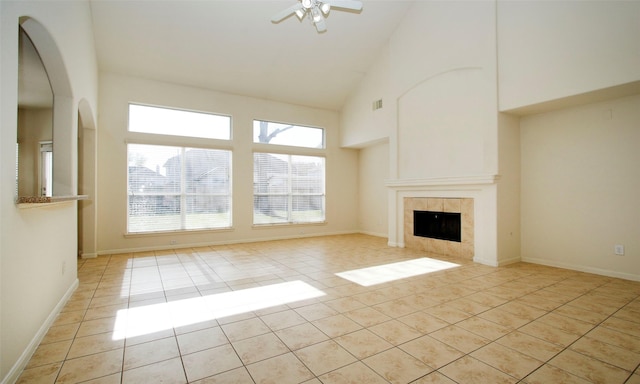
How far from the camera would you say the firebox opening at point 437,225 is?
526cm

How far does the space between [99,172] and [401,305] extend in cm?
560

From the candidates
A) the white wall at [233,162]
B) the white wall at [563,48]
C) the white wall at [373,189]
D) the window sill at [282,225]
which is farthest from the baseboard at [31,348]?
the white wall at [373,189]

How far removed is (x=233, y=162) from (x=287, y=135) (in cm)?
154

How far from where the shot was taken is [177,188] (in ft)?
20.1

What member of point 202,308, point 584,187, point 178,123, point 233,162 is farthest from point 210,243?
point 584,187

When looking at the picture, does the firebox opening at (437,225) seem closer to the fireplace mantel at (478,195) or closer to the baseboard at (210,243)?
the fireplace mantel at (478,195)

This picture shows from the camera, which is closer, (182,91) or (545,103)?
(545,103)

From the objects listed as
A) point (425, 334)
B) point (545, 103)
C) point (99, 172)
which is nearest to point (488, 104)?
point (545, 103)

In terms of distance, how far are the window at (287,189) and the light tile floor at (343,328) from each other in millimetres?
2857

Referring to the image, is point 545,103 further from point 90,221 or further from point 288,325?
point 90,221

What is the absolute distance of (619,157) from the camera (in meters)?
3.89

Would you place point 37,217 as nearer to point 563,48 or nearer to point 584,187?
point 563,48

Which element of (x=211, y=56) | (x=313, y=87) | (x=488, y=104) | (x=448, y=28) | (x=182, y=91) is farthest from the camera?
(x=313, y=87)

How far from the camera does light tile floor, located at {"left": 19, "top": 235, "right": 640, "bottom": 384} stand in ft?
6.19
